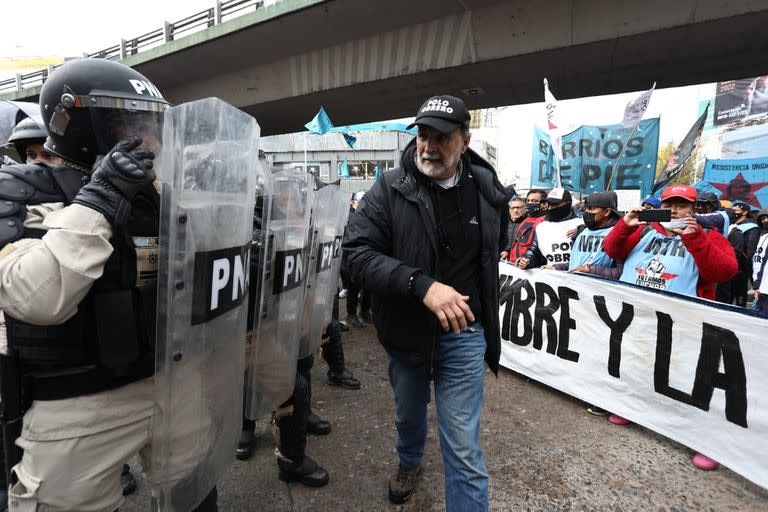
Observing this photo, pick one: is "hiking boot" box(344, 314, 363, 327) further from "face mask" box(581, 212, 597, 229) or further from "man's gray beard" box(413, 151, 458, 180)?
"man's gray beard" box(413, 151, 458, 180)

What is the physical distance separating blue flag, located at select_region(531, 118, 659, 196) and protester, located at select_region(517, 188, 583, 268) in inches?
25.2

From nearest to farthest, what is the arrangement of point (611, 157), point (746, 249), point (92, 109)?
1. point (92, 109)
2. point (611, 157)
3. point (746, 249)

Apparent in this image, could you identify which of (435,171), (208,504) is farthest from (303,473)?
(435,171)

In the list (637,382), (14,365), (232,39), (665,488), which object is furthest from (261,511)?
(232,39)

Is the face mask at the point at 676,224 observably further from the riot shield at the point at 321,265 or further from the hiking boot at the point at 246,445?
the hiking boot at the point at 246,445

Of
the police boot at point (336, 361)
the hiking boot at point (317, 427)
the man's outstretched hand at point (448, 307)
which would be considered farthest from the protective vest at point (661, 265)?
the hiking boot at point (317, 427)

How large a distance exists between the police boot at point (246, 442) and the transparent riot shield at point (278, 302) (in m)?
0.79

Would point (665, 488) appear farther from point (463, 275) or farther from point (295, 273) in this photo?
point (295, 273)

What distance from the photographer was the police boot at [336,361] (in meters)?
3.47

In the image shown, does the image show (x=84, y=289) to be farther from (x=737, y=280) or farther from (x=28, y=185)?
(x=737, y=280)

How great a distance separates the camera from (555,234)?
445cm

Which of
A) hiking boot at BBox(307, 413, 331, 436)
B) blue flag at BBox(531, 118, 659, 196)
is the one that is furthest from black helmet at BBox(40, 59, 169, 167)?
blue flag at BBox(531, 118, 659, 196)

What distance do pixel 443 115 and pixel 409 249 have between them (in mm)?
638

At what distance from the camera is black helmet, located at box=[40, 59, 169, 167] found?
49.1 inches
